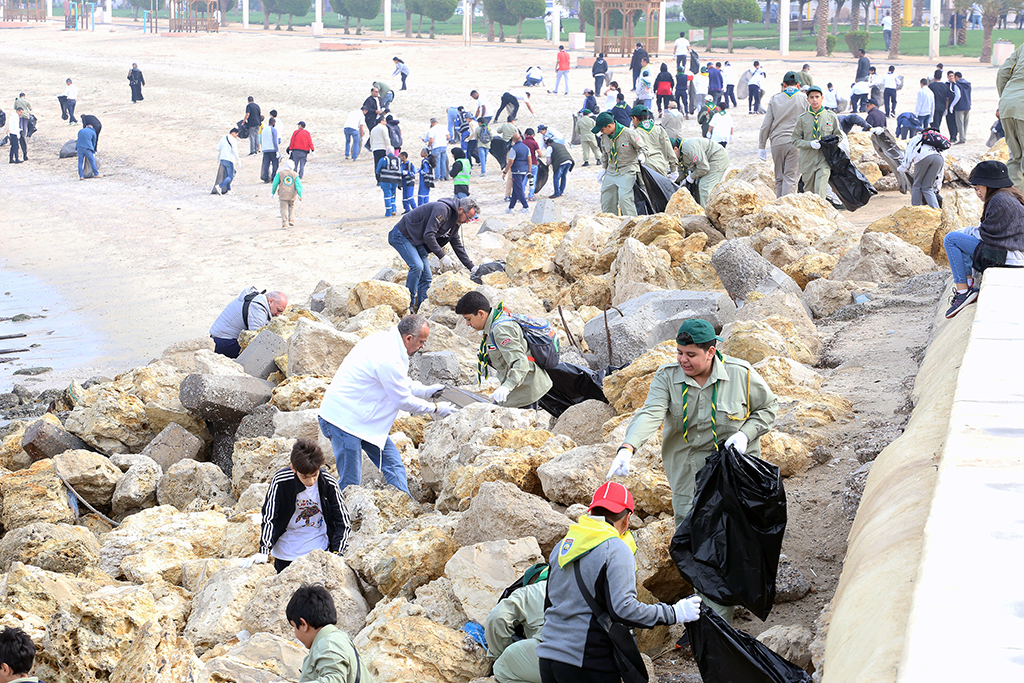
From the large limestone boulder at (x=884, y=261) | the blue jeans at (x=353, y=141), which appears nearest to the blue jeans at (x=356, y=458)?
the large limestone boulder at (x=884, y=261)

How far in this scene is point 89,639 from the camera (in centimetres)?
482

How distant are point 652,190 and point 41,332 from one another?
30.9ft

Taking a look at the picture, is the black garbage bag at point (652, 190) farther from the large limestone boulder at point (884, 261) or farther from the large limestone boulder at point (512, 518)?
the large limestone boulder at point (512, 518)

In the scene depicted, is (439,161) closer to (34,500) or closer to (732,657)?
(34,500)

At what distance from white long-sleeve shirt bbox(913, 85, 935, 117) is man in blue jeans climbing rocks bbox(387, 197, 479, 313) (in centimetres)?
1467

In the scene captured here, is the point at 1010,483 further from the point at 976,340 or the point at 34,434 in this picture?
the point at 34,434

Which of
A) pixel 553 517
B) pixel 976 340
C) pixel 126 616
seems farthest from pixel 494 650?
pixel 976 340

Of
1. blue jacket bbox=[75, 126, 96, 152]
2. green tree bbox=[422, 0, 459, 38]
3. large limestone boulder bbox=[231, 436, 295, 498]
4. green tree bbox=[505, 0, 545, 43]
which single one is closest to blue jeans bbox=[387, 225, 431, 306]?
large limestone boulder bbox=[231, 436, 295, 498]

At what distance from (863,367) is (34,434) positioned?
713 centimetres

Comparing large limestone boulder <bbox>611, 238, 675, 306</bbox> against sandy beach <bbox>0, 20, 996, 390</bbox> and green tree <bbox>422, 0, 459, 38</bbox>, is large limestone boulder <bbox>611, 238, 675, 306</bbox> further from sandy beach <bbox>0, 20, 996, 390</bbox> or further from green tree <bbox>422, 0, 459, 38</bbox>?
green tree <bbox>422, 0, 459, 38</bbox>

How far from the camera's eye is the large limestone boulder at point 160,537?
665cm

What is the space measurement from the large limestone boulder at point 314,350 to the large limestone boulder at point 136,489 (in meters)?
1.59

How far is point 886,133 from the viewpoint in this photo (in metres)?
14.0

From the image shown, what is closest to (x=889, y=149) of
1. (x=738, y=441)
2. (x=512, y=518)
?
(x=512, y=518)
